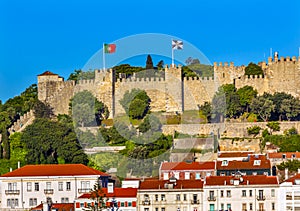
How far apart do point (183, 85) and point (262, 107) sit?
21.5 feet

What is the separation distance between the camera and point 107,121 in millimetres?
83750

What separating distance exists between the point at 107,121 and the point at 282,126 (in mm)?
11296

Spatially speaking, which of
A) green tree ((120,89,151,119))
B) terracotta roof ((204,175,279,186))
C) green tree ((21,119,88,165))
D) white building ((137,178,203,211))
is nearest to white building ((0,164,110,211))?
white building ((137,178,203,211))

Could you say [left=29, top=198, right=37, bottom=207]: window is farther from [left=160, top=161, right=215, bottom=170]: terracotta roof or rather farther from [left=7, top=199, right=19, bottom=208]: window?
[left=160, top=161, right=215, bottom=170]: terracotta roof

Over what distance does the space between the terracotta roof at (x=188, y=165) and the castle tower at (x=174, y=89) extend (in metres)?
14.5

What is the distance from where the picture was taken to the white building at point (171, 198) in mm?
59312

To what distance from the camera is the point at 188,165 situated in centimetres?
6844

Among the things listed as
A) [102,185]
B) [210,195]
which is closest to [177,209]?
[210,195]

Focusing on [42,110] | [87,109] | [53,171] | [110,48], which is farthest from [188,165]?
[42,110]

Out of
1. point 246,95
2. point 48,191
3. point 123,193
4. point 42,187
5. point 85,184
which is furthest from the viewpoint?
point 246,95

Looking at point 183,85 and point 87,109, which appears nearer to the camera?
point 87,109

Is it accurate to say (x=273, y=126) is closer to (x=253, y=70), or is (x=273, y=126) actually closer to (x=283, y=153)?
(x=283, y=153)

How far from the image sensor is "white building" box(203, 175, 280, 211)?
58531 mm

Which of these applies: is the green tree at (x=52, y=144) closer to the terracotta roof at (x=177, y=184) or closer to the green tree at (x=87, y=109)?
the green tree at (x=87, y=109)
